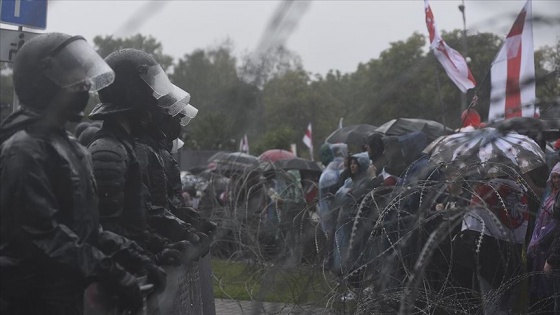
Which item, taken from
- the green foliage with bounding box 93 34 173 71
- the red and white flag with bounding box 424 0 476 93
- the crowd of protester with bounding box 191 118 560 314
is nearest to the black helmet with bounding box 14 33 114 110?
the crowd of protester with bounding box 191 118 560 314

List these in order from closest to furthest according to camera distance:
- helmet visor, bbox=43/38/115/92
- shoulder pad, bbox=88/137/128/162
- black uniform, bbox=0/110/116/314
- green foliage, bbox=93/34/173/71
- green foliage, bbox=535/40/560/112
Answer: green foliage, bbox=93/34/173/71, green foliage, bbox=535/40/560/112, black uniform, bbox=0/110/116/314, helmet visor, bbox=43/38/115/92, shoulder pad, bbox=88/137/128/162

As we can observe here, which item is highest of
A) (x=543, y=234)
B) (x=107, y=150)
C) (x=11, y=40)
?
(x=11, y=40)

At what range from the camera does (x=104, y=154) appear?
14.2 feet

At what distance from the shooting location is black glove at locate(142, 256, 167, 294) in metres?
3.86

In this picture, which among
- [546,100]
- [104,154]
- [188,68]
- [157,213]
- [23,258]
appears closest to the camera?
[188,68]

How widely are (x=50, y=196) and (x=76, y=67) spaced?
1.72 feet

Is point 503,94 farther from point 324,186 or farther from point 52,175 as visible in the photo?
point 324,186

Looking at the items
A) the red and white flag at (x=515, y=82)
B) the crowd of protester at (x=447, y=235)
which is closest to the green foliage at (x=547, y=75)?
the red and white flag at (x=515, y=82)

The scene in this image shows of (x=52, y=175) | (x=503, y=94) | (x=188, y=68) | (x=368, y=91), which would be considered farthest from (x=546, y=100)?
(x=52, y=175)

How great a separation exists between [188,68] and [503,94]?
66 cm

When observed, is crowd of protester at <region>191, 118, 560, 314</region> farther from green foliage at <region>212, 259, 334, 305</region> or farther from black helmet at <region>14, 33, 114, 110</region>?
black helmet at <region>14, 33, 114, 110</region>

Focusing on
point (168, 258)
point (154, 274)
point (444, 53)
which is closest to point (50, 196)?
point (154, 274)

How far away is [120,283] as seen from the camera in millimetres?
3273

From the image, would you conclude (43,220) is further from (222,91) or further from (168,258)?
(222,91)
